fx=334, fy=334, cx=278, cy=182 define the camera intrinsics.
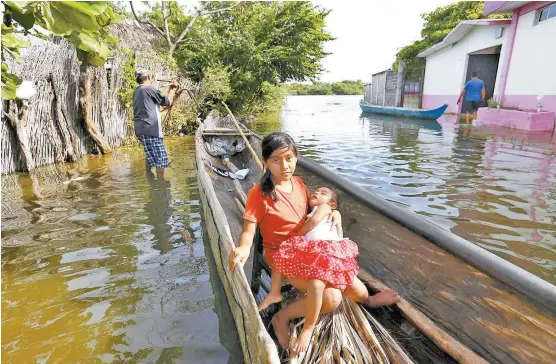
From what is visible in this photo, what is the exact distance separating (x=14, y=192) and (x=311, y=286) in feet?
16.8

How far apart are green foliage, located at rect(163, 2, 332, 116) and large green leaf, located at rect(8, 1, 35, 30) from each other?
1186 centimetres

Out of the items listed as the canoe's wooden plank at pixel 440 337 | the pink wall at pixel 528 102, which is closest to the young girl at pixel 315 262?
the canoe's wooden plank at pixel 440 337

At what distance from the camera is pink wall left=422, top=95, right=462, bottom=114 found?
1546 cm

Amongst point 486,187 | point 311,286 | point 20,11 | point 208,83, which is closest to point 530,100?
point 486,187

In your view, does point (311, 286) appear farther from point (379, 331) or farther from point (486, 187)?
point (486, 187)

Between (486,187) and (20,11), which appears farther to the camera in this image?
(486,187)

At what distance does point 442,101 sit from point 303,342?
17.5 m

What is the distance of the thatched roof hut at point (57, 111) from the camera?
5.83 m

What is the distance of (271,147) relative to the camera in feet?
6.11

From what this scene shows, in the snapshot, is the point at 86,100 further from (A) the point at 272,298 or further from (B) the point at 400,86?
(B) the point at 400,86

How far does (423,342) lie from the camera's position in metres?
1.91

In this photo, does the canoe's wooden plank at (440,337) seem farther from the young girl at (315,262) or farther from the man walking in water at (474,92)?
the man walking in water at (474,92)

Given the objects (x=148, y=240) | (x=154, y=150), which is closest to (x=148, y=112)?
(x=154, y=150)

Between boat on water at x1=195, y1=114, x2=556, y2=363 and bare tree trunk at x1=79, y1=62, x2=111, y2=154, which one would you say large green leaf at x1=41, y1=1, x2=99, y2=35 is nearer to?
boat on water at x1=195, y1=114, x2=556, y2=363
